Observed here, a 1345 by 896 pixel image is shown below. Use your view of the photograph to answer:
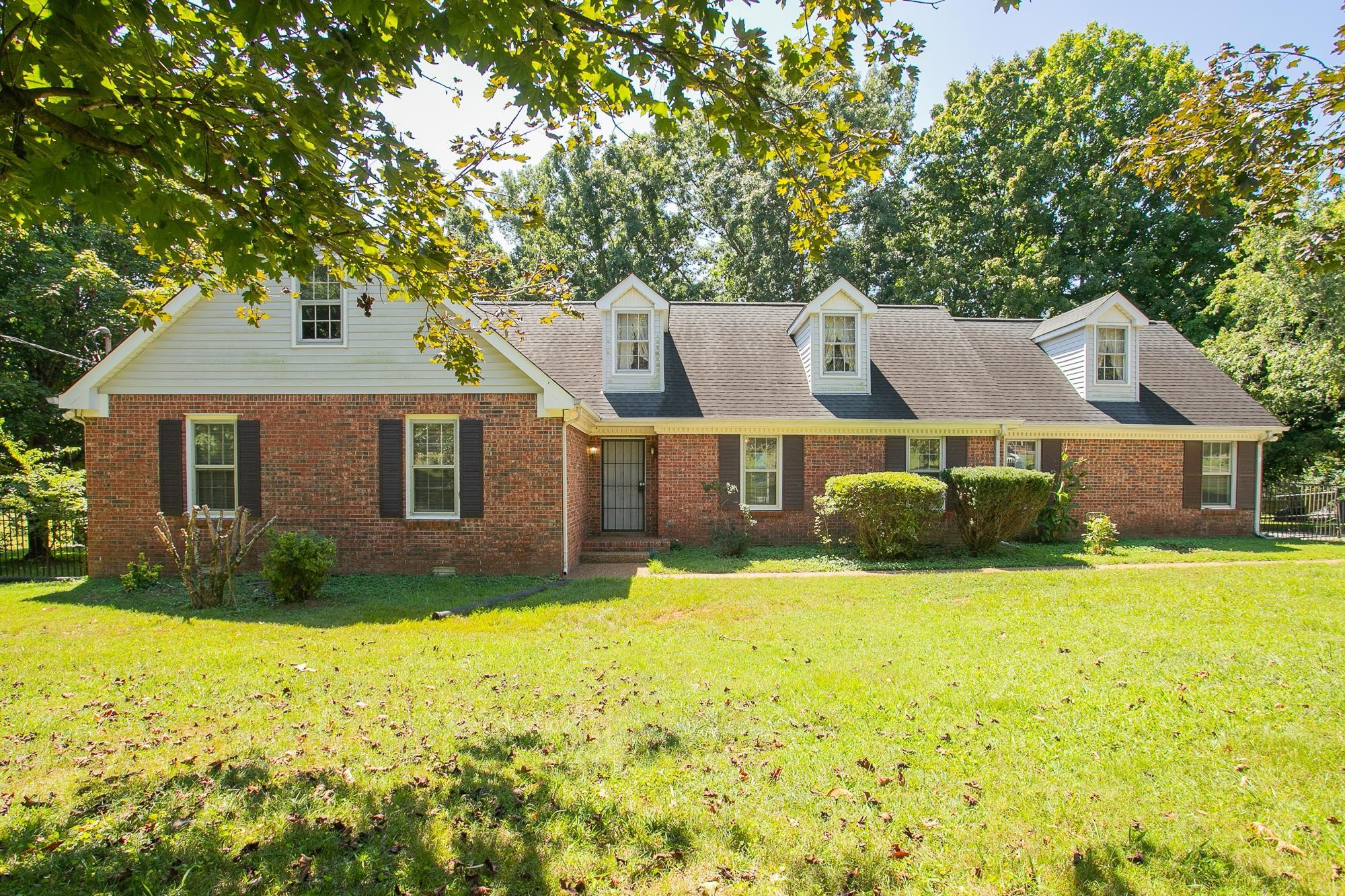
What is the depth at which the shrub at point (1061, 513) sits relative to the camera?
14336 mm

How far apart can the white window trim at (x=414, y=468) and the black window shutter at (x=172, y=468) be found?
3840mm

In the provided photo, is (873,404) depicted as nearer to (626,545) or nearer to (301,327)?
(626,545)

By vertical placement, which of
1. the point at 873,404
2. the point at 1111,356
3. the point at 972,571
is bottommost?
the point at 972,571

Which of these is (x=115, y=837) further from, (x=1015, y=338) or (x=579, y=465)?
(x=1015, y=338)

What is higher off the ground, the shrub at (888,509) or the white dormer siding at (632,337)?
the white dormer siding at (632,337)

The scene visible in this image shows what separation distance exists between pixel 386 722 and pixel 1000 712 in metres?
4.31

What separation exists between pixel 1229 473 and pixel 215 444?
861 inches

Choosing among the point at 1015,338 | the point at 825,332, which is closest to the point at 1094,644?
the point at 825,332

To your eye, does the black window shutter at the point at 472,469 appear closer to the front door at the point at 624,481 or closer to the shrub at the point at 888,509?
the front door at the point at 624,481

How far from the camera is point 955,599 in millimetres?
9016

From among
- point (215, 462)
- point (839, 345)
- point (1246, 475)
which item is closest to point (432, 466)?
point (215, 462)

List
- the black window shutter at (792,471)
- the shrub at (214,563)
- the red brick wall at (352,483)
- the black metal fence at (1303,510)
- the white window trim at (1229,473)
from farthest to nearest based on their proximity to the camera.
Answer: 1. the black metal fence at (1303,510)
2. the white window trim at (1229,473)
3. the black window shutter at (792,471)
4. the red brick wall at (352,483)
5. the shrub at (214,563)

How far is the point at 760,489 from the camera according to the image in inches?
581

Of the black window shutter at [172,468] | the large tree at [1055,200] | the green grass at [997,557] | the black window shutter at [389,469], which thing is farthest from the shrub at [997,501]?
the large tree at [1055,200]
